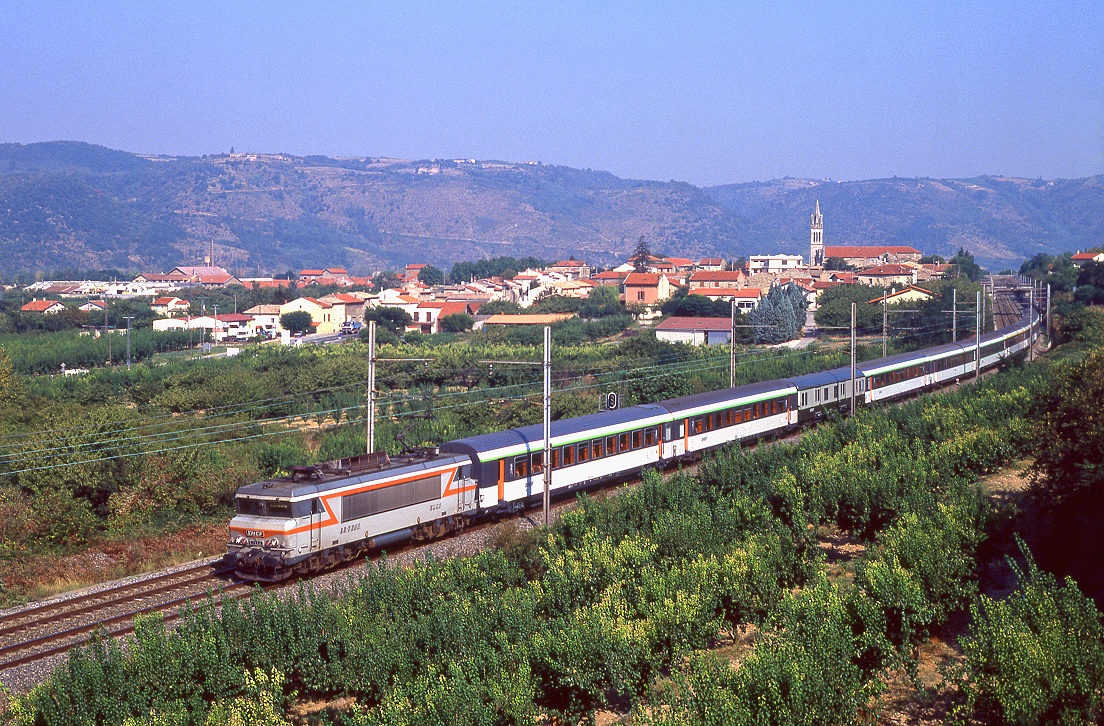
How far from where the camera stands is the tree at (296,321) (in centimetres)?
11381

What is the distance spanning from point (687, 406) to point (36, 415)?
2537 centimetres

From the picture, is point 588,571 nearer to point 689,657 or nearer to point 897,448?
point 689,657

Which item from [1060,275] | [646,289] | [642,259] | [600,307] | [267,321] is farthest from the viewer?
[642,259]

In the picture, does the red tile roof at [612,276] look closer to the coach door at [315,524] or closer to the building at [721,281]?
the building at [721,281]

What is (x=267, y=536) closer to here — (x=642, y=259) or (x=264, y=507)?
(x=264, y=507)

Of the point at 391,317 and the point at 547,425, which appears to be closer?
the point at 547,425

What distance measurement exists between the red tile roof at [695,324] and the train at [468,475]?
44.4 metres

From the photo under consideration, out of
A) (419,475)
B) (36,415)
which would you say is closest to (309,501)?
(419,475)

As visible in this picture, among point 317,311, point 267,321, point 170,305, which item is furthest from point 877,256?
point 170,305

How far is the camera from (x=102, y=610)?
798 inches

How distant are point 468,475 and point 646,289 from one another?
103577 millimetres

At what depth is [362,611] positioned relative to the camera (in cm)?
1666

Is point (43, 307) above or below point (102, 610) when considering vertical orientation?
above

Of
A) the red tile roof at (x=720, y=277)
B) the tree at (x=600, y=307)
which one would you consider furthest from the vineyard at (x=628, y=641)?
the red tile roof at (x=720, y=277)
